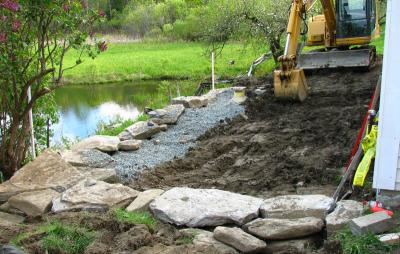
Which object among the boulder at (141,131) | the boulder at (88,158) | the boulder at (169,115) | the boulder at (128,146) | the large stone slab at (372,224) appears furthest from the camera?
the boulder at (169,115)

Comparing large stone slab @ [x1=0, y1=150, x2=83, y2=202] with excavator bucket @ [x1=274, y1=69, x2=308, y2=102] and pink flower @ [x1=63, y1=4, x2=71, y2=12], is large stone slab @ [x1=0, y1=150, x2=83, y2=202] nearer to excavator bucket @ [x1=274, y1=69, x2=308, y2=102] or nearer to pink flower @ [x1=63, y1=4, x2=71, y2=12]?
pink flower @ [x1=63, y1=4, x2=71, y2=12]

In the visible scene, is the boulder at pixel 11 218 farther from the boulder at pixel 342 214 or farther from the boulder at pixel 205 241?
the boulder at pixel 342 214

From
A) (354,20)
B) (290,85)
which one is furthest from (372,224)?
(354,20)

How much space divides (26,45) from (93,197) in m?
2.43

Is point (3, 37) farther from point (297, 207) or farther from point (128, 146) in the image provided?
point (297, 207)

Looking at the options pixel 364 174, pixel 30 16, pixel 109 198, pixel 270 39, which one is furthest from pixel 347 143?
pixel 270 39

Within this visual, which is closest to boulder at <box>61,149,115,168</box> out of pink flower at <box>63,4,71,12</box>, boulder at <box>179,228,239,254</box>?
pink flower at <box>63,4,71,12</box>

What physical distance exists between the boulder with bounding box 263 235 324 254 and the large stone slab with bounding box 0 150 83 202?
9.08 feet

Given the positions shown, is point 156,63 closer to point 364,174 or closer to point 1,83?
point 1,83

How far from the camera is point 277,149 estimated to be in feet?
26.6

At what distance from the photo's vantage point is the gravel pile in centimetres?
769

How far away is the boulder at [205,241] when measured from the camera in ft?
14.8

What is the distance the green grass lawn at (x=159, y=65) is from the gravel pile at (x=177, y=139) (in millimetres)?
10742

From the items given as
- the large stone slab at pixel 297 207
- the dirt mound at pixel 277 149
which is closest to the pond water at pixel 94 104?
the dirt mound at pixel 277 149
